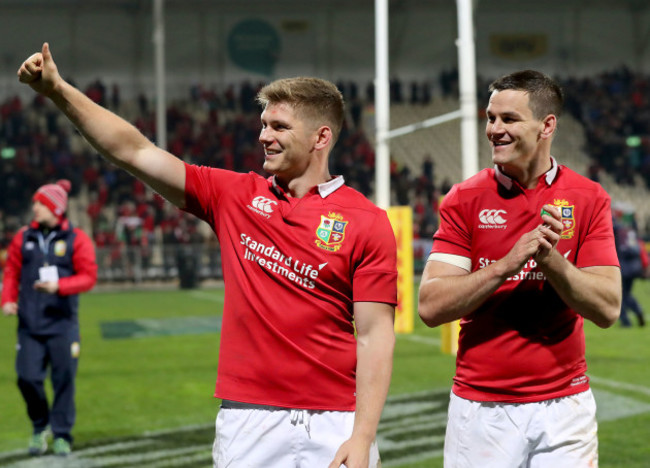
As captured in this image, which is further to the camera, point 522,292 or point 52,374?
point 52,374

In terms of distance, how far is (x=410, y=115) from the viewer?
39.5 m

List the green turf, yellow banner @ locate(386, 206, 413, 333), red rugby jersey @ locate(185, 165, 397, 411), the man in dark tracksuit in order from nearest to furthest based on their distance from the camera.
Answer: red rugby jersey @ locate(185, 165, 397, 411) < the man in dark tracksuit < the green turf < yellow banner @ locate(386, 206, 413, 333)

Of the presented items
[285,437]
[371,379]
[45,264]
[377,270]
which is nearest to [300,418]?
[285,437]

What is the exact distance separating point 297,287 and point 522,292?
0.86 meters

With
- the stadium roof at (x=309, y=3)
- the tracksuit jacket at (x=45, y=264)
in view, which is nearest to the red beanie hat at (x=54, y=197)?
the tracksuit jacket at (x=45, y=264)

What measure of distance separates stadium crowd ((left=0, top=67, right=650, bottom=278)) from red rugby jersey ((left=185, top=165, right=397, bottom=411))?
24.1 m

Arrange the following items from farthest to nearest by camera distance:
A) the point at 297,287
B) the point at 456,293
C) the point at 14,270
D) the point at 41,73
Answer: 1. the point at 14,270
2. the point at 456,293
3. the point at 297,287
4. the point at 41,73

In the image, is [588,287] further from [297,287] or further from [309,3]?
[309,3]

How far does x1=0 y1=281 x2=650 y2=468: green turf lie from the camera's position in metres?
8.04

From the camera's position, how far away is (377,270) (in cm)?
308

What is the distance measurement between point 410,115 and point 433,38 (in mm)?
3431

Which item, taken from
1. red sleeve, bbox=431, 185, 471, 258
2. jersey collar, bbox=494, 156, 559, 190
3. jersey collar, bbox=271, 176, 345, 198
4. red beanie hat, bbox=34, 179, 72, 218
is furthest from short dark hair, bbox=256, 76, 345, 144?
red beanie hat, bbox=34, 179, 72, 218

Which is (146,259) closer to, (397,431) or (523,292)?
(397,431)

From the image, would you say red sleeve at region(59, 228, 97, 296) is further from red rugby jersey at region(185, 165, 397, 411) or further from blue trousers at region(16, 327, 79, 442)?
red rugby jersey at region(185, 165, 397, 411)
